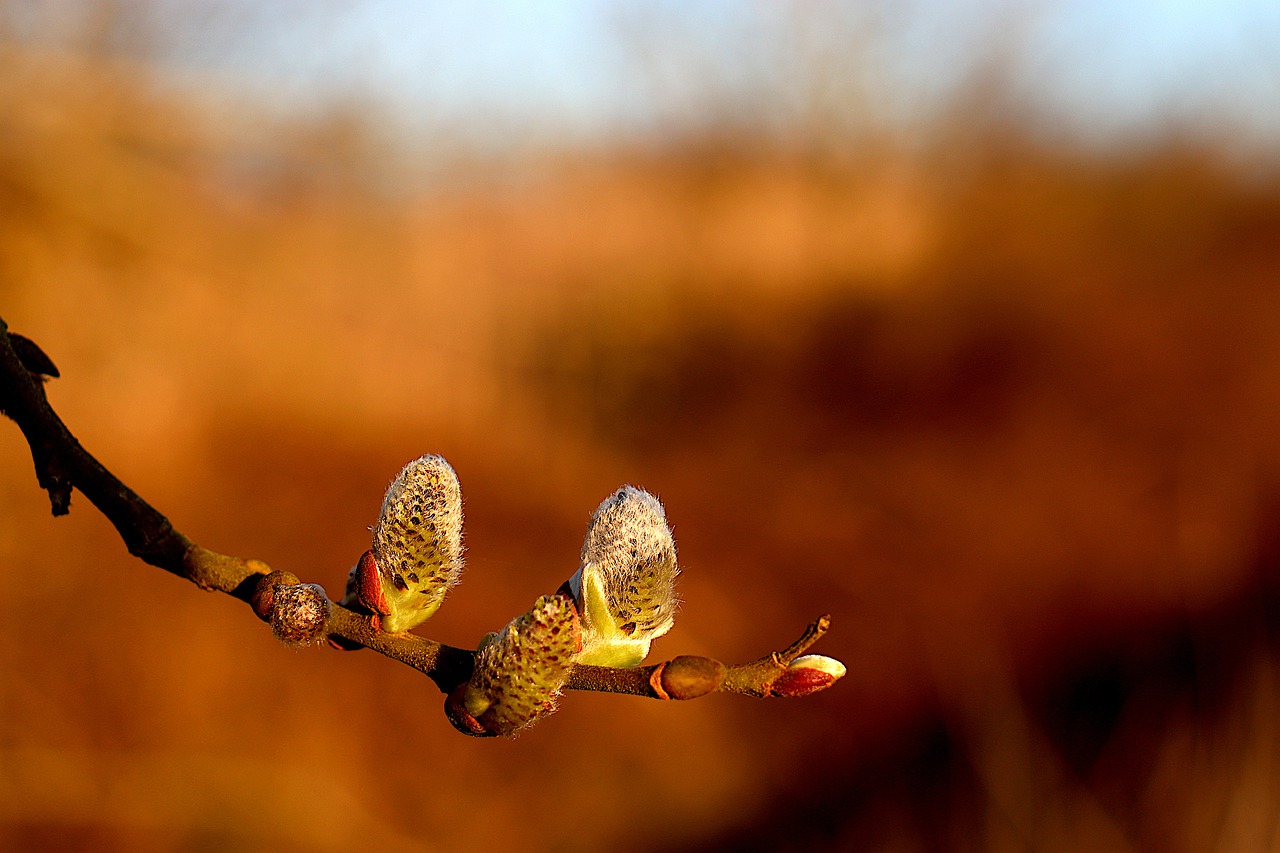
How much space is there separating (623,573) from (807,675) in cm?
6

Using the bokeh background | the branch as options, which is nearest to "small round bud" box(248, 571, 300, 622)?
the branch

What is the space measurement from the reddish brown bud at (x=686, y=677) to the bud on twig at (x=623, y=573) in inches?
1.1

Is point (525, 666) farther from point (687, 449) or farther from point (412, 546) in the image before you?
point (687, 449)

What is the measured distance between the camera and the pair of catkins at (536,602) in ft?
0.87

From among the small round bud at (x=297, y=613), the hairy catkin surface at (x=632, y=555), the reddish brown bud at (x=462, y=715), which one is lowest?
the reddish brown bud at (x=462, y=715)

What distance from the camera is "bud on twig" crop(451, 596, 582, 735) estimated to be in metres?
0.26

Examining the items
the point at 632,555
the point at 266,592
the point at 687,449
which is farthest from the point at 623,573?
the point at 687,449

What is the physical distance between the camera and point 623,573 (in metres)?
0.29

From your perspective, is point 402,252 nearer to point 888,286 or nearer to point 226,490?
point 226,490

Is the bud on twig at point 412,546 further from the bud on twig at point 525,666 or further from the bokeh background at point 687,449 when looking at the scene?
the bokeh background at point 687,449

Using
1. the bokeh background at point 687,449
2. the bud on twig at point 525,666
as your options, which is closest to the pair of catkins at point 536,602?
the bud on twig at point 525,666

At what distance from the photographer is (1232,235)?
10.0 ft

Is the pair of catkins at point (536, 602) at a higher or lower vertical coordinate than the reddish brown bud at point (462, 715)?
higher

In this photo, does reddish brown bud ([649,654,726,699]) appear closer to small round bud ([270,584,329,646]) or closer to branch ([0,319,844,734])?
branch ([0,319,844,734])
